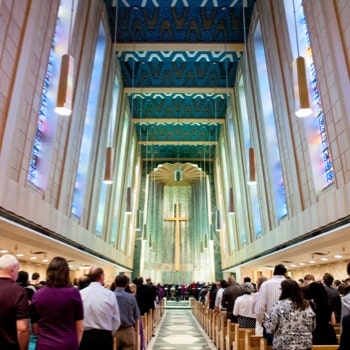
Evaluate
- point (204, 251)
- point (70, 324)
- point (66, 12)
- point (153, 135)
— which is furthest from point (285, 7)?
point (204, 251)

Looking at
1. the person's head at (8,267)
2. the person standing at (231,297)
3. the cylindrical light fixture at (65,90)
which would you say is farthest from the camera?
the person standing at (231,297)

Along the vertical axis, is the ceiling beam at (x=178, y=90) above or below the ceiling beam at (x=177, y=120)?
below

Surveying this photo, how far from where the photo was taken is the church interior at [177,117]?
287 inches

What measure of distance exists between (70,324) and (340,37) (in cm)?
619

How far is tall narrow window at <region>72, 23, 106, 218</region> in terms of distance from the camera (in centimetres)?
1330

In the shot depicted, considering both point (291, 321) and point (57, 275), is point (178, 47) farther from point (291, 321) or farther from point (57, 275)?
point (57, 275)

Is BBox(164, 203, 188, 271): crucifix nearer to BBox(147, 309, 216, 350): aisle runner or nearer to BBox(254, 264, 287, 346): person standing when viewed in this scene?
BBox(147, 309, 216, 350): aisle runner

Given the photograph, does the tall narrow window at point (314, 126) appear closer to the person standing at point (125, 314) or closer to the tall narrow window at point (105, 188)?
the person standing at point (125, 314)

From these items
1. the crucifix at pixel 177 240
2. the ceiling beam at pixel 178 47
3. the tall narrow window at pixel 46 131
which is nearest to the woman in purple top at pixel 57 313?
the tall narrow window at pixel 46 131

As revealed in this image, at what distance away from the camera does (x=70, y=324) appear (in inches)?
119

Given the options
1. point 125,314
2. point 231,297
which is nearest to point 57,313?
point 125,314

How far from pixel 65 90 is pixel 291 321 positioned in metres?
3.86

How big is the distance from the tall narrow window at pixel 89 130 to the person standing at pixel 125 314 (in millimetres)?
8003

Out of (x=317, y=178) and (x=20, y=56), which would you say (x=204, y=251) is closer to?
(x=317, y=178)
